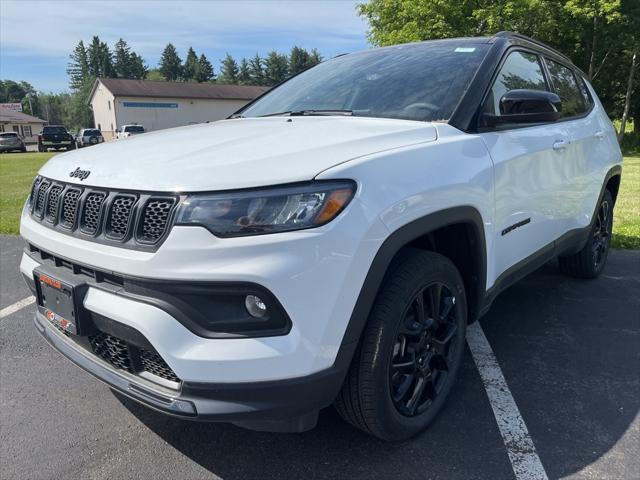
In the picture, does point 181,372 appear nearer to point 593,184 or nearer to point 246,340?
point 246,340

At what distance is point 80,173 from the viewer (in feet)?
7.32

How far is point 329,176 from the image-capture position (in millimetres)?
1846

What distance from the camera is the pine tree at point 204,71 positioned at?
118 meters

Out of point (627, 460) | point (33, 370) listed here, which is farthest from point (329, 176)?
point (33, 370)

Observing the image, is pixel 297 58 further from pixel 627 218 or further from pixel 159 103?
pixel 627 218

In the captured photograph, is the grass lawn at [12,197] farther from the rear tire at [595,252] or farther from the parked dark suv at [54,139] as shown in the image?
the parked dark suv at [54,139]

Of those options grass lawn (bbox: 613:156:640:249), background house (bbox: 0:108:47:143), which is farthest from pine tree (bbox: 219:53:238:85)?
grass lawn (bbox: 613:156:640:249)

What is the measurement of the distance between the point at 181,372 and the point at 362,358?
2.24 feet

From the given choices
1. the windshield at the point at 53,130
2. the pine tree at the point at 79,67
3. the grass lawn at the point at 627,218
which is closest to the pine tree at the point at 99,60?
the pine tree at the point at 79,67

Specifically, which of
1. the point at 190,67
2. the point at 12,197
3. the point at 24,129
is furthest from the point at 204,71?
the point at 12,197

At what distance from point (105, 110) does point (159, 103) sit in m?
8.15

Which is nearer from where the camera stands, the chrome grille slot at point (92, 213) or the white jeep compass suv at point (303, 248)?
the white jeep compass suv at point (303, 248)

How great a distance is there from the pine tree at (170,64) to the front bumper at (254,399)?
12864cm

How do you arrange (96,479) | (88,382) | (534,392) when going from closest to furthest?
(96,479)
(534,392)
(88,382)
